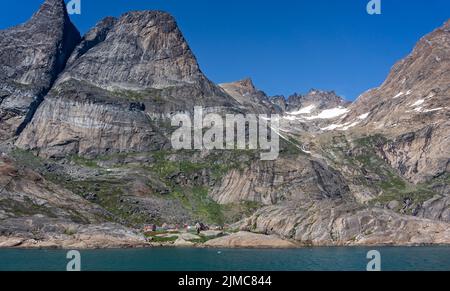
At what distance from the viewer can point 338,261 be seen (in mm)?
145500
